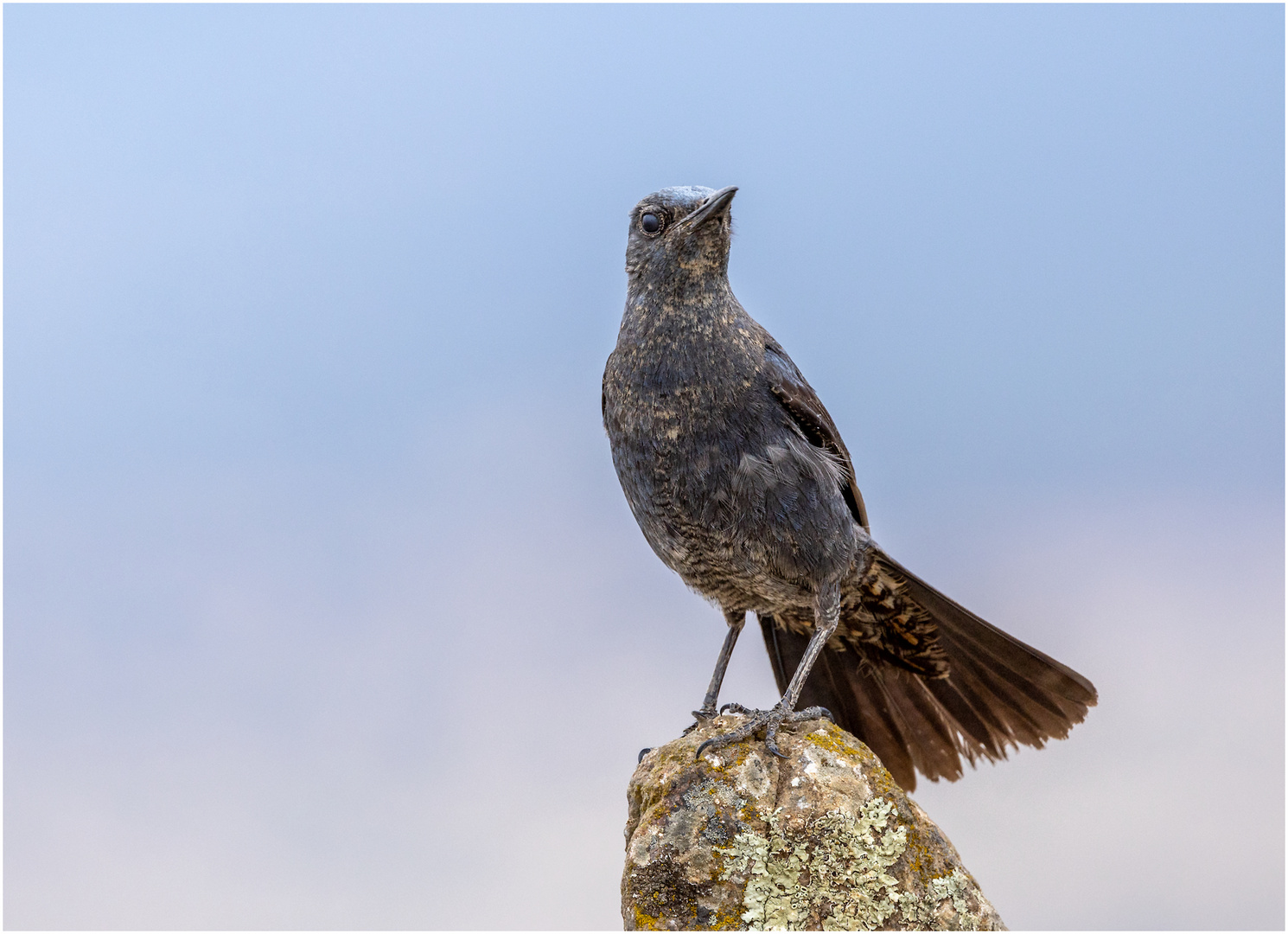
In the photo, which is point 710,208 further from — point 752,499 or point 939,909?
point 939,909

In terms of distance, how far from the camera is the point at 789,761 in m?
3.76

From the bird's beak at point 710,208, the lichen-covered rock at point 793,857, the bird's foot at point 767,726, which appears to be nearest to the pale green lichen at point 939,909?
the lichen-covered rock at point 793,857

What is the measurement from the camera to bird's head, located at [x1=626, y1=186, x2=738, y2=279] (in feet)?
12.5

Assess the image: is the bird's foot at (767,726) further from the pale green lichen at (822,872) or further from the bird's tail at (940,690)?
the bird's tail at (940,690)

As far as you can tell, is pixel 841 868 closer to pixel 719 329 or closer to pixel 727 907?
pixel 727 907

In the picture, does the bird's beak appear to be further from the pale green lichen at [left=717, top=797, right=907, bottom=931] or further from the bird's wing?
the pale green lichen at [left=717, top=797, right=907, bottom=931]

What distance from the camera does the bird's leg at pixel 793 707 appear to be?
3.82 meters

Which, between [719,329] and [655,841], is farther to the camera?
[719,329]

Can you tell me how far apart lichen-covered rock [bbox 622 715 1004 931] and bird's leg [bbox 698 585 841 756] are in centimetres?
8

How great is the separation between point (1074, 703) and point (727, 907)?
5.00 ft

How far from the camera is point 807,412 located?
3.99 metres

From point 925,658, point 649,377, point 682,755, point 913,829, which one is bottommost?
point 913,829

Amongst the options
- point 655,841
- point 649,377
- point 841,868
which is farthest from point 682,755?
point 649,377

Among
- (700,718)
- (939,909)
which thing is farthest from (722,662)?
(939,909)
